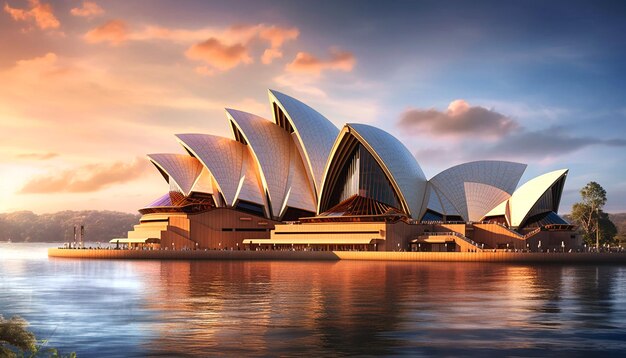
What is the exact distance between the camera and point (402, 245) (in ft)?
310

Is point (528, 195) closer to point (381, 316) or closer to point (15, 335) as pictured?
point (381, 316)

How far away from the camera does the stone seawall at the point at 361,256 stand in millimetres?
82688

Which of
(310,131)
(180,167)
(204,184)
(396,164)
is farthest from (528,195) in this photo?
(180,167)

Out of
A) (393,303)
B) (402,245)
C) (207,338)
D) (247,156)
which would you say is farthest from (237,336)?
(247,156)

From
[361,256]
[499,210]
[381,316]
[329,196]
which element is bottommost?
[381,316]

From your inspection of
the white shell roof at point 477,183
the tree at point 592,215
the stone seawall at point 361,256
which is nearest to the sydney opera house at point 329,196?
the white shell roof at point 477,183

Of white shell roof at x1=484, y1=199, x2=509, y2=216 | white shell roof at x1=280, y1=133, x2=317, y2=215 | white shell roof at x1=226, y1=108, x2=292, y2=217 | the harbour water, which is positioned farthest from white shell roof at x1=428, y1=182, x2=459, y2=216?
the harbour water

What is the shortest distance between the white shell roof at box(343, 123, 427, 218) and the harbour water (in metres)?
49.0

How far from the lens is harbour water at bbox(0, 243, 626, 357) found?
22.6 m

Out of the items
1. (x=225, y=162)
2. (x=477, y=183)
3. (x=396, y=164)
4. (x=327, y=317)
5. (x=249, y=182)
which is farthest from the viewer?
(x=225, y=162)

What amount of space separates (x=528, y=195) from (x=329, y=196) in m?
28.6

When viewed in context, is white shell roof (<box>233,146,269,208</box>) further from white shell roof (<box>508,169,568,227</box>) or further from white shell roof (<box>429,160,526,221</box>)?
white shell roof (<box>508,169,568,227</box>)

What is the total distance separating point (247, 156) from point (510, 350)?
91.0 meters

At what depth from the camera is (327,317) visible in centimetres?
2930
